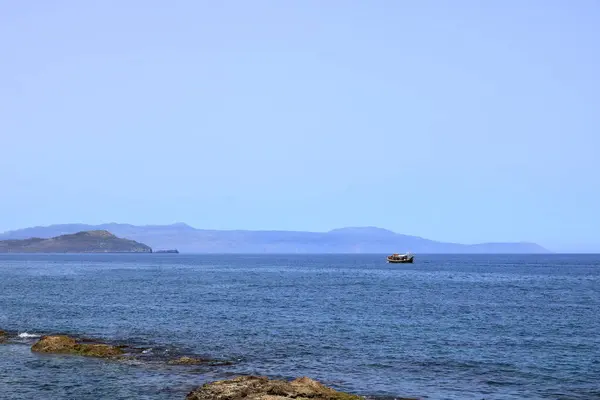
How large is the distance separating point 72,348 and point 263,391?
2408cm

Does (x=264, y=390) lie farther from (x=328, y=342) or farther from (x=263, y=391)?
(x=328, y=342)

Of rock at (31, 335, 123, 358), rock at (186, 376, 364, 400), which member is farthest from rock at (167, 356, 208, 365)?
rock at (186, 376, 364, 400)

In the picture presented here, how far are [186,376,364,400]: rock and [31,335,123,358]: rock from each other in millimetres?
16859

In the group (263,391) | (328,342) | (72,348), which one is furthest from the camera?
(328,342)

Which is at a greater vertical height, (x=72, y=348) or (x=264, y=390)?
(x=264, y=390)

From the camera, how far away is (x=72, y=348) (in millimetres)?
50750

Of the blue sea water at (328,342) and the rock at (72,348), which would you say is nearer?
→ the blue sea water at (328,342)

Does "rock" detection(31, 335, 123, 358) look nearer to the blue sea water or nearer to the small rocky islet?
the blue sea water

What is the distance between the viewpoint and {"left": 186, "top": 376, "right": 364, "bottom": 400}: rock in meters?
32.8

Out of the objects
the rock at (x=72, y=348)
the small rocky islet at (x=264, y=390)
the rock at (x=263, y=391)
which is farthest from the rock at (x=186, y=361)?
the rock at (x=263, y=391)

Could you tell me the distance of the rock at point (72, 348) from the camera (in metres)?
A: 49.6

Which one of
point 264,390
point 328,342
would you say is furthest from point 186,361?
point 328,342

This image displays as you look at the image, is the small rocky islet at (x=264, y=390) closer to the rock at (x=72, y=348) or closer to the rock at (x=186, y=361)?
the rock at (x=186, y=361)

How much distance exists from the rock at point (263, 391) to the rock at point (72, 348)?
55.3 ft
